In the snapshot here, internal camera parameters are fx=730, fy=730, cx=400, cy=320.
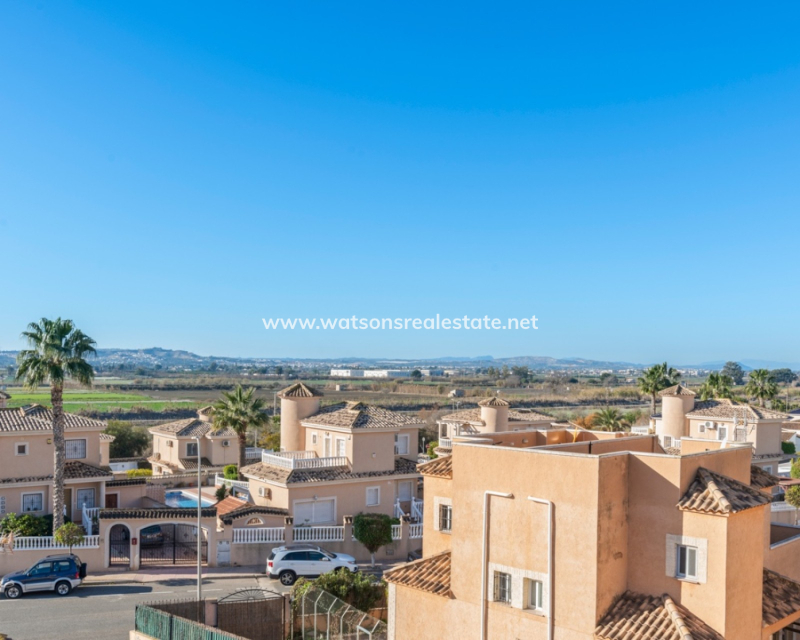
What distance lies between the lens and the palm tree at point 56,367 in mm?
33750

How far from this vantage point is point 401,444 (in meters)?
44.2

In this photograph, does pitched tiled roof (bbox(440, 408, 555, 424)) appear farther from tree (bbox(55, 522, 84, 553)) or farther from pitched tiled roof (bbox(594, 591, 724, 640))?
pitched tiled roof (bbox(594, 591, 724, 640))

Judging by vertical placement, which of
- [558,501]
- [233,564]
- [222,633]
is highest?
[558,501]

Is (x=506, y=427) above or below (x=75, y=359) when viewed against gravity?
below

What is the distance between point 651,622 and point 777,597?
175 inches

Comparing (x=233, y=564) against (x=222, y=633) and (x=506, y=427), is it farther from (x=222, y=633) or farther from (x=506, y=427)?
(x=506, y=427)

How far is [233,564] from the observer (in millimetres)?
33625

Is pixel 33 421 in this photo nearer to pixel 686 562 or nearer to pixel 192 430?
pixel 192 430

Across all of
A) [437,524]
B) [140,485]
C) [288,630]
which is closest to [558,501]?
[437,524]

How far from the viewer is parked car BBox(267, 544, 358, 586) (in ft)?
101

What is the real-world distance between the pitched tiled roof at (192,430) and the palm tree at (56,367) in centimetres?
2031

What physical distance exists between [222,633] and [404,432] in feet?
84.7

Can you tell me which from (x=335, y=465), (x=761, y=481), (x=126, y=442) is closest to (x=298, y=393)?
(x=335, y=465)

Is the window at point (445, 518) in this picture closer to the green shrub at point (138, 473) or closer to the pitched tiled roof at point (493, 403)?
the pitched tiled roof at point (493, 403)
